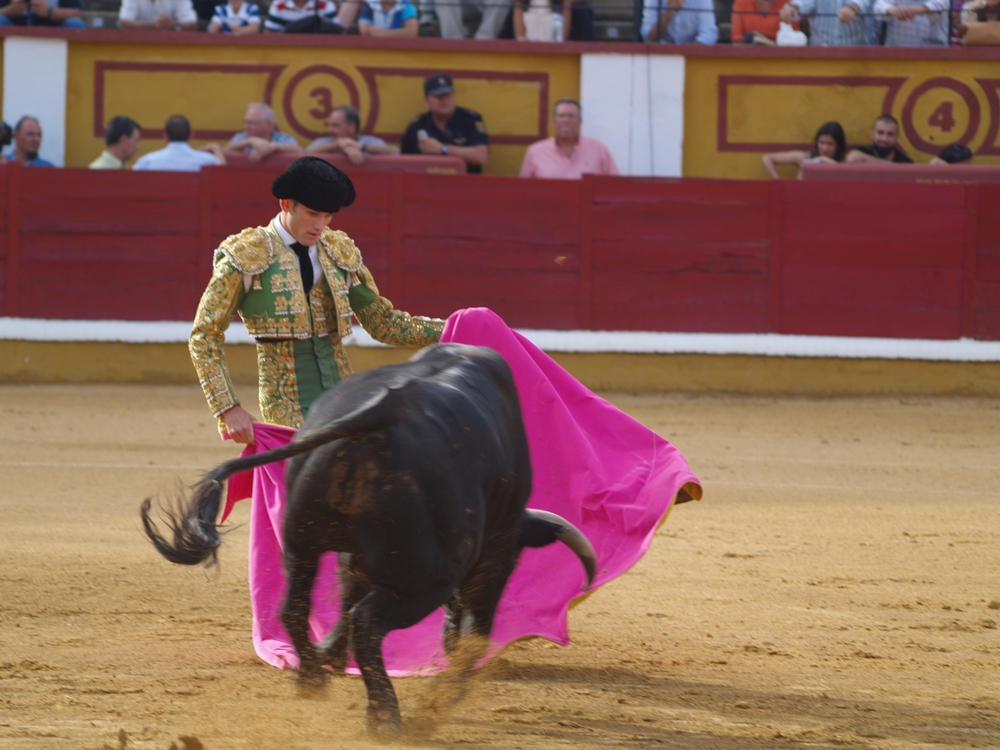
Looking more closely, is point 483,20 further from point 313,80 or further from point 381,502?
point 381,502

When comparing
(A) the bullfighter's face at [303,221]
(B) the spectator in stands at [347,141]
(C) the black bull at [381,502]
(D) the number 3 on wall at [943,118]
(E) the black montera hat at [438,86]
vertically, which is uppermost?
(E) the black montera hat at [438,86]

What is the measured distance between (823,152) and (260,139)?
355 centimetres

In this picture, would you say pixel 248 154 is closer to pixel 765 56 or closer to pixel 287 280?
pixel 765 56

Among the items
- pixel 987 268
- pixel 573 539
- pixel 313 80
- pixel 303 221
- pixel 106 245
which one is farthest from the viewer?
pixel 313 80

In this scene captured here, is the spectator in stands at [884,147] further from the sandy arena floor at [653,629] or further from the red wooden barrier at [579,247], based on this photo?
the sandy arena floor at [653,629]

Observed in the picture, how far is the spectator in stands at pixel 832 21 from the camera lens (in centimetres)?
791

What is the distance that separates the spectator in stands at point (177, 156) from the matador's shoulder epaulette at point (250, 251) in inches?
196

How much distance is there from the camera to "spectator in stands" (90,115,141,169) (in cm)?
738

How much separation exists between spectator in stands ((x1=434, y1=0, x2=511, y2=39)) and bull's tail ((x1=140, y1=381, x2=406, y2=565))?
20.9 ft

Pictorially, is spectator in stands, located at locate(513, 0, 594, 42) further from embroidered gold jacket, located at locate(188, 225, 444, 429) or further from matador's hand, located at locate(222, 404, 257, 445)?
matador's hand, located at locate(222, 404, 257, 445)

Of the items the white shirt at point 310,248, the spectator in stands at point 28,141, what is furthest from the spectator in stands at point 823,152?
the white shirt at point 310,248

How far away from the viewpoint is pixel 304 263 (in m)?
2.75

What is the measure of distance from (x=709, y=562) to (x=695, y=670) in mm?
1093

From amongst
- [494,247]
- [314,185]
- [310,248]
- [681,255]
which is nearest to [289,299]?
[310,248]
